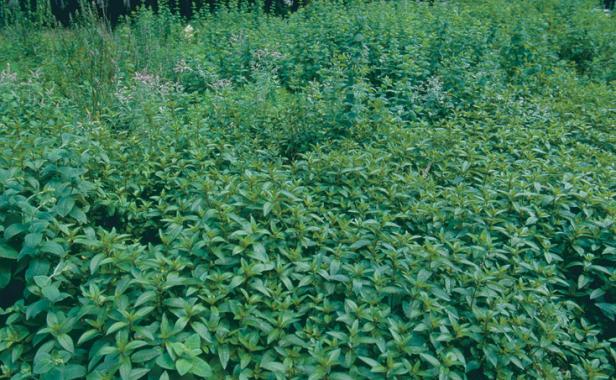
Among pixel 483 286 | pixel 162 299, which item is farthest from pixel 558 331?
pixel 162 299

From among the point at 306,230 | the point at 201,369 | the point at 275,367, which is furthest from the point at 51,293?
the point at 306,230

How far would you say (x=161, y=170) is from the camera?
3.85 meters

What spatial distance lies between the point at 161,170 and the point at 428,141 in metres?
2.03

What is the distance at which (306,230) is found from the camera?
3105 mm

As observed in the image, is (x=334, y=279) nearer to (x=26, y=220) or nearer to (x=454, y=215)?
(x=454, y=215)

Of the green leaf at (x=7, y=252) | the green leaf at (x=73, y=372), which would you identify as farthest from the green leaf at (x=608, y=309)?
the green leaf at (x=7, y=252)

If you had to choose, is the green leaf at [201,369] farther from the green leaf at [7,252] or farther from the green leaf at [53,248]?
the green leaf at [7,252]

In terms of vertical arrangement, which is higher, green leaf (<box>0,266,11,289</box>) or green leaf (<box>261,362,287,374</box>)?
green leaf (<box>0,266,11,289</box>)

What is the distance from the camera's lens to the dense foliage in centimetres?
246

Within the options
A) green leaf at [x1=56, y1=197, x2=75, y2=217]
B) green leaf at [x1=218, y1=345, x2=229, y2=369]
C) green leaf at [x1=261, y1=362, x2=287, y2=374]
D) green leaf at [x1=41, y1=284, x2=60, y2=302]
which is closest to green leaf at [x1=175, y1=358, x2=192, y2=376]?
green leaf at [x1=218, y1=345, x2=229, y2=369]

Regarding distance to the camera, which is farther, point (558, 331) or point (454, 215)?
point (454, 215)

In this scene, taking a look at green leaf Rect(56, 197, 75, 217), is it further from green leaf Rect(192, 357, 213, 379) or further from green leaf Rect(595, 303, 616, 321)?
green leaf Rect(595, 303, 616, 321)

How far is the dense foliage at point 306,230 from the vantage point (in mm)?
2457

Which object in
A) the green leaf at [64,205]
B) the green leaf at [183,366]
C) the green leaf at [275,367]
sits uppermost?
the green leaf at [64,205]
